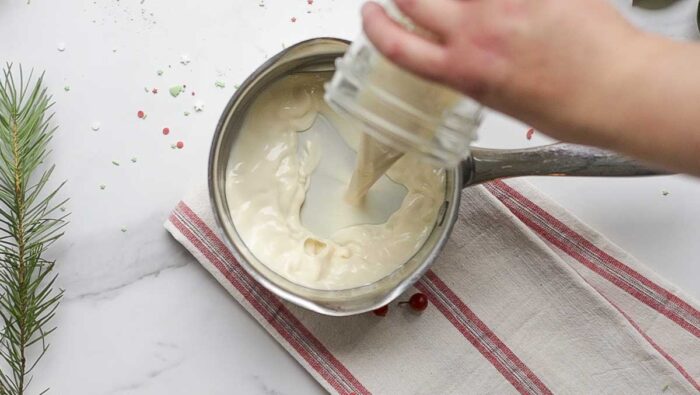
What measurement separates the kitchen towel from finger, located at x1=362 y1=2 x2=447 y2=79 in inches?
16.0

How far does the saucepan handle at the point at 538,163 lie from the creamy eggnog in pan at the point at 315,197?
77 mm

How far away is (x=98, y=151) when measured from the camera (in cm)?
97

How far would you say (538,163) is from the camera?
84 centimetres

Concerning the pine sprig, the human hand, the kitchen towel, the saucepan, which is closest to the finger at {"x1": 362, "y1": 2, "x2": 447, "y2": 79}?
the human hand

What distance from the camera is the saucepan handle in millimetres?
820

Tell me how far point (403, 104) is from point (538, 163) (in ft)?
0.91

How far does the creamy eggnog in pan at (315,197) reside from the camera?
914mm

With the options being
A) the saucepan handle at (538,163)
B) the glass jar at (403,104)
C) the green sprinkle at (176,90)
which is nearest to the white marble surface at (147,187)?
the green sprinkle at (176,90)

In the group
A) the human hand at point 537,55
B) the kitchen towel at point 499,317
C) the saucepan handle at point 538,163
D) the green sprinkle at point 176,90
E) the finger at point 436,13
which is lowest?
the kitchen towel at point 499,317

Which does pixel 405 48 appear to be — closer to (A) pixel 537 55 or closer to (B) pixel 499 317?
(A) pixel 537 55

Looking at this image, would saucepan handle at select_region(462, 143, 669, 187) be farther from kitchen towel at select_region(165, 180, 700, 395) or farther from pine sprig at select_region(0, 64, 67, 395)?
pine sprig at select_region(0, 64, 67, 395)

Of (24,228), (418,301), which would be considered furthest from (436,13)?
(24,228)

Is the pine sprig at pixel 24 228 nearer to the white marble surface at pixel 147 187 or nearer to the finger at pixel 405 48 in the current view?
the white marble surface at pixel 147 187

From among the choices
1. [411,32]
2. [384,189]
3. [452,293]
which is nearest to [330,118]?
[384,189]
